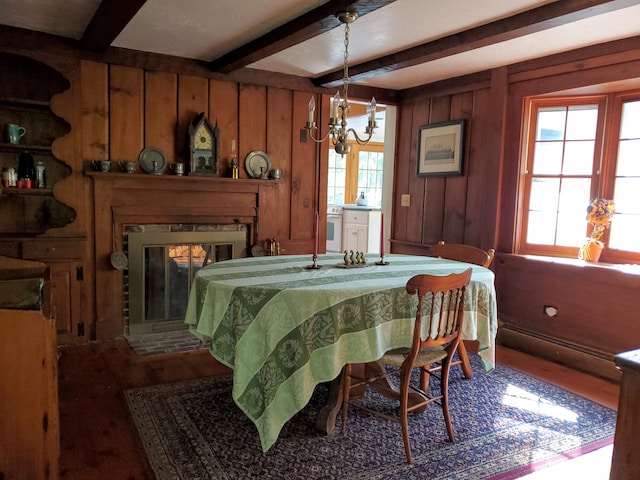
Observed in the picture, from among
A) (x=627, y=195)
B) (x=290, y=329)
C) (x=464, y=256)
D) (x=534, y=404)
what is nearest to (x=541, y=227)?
(x=627, y=195)

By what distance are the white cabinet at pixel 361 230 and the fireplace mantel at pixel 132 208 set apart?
3451 millimetres

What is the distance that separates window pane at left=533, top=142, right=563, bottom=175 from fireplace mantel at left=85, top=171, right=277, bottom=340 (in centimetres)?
236

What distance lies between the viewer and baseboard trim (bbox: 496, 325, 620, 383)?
3.14 m

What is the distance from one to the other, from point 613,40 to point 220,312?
9.93 ft

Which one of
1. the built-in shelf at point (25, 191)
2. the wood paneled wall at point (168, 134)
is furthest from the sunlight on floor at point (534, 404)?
the built-in shelf at point (25, 191)

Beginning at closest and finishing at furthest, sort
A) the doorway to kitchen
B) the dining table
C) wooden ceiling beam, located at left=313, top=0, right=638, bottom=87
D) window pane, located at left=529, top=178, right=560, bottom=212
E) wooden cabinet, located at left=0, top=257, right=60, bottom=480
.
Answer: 1. wooden cabinet, located at left=0, top=257, right=60, bottom=480
2. the dining table
3. wooden ceiling beam, located at left=313, top=0, right=638, bottom=87
4. window pane, located at left=529, top=178, right=560, bottom=212
5. the doorway to kitchen

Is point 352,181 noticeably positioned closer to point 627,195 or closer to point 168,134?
point 168,134

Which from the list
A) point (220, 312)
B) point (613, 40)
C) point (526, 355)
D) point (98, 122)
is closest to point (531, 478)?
point (220, 312)

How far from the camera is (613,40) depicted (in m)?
3.06

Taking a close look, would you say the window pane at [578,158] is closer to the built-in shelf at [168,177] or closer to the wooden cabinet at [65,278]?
the built-in shelf at [168,177]

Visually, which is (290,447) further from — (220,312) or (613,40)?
(613,40)

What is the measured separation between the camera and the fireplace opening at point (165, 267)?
147 inches

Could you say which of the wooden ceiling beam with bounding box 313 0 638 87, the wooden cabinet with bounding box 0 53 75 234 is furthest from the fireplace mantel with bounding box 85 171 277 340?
the wooden ceiling beam with bounding box 313 0 638 87

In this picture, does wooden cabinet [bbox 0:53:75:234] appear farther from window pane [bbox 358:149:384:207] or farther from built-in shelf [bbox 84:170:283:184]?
window pane [bbox 358:149:384:207]
